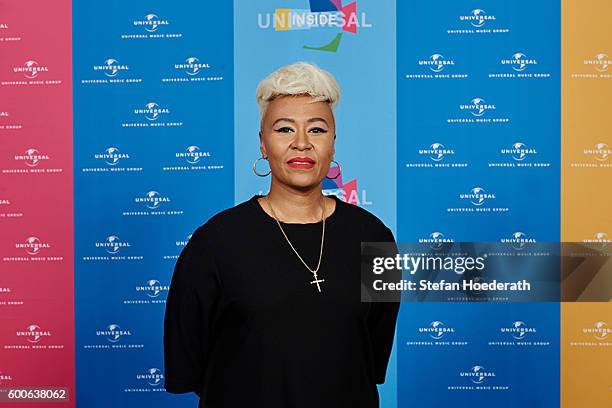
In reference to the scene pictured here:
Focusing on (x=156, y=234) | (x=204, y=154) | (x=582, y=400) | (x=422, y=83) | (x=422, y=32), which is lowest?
(x=582, y=400)

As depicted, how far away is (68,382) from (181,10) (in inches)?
61.3

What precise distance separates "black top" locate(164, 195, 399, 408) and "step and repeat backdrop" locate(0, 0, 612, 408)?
3.29 feet

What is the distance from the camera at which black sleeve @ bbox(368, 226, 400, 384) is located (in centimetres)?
176

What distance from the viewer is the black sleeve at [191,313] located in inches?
59.6

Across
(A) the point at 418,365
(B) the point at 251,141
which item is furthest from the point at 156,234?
(A) the point at 418,365

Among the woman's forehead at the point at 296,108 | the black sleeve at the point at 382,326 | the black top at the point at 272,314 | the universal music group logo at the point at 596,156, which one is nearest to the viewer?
the black top at the point at 272,314

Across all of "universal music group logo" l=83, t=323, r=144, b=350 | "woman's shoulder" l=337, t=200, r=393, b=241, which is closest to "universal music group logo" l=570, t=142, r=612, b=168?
"woman's shoulder" l=337, t=200, r=393, b=241

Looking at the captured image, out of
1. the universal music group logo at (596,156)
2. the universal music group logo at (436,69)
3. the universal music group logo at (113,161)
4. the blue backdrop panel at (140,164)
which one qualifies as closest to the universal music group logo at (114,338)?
the blue backdrop panel at (140,164)

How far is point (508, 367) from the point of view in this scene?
2.52 meters

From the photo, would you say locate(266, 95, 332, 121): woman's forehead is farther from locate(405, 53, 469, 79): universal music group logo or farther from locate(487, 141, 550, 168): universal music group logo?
locate(487, 141, 550, 168): universal music group logo

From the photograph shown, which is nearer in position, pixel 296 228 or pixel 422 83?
pixel 296 228

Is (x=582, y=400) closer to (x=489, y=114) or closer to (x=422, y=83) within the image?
(x=489, y=114)

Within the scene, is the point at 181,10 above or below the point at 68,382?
above

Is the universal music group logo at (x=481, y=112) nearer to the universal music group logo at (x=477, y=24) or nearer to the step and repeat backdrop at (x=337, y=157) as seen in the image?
the step and repeat backdrop at (x=337, y=157)
